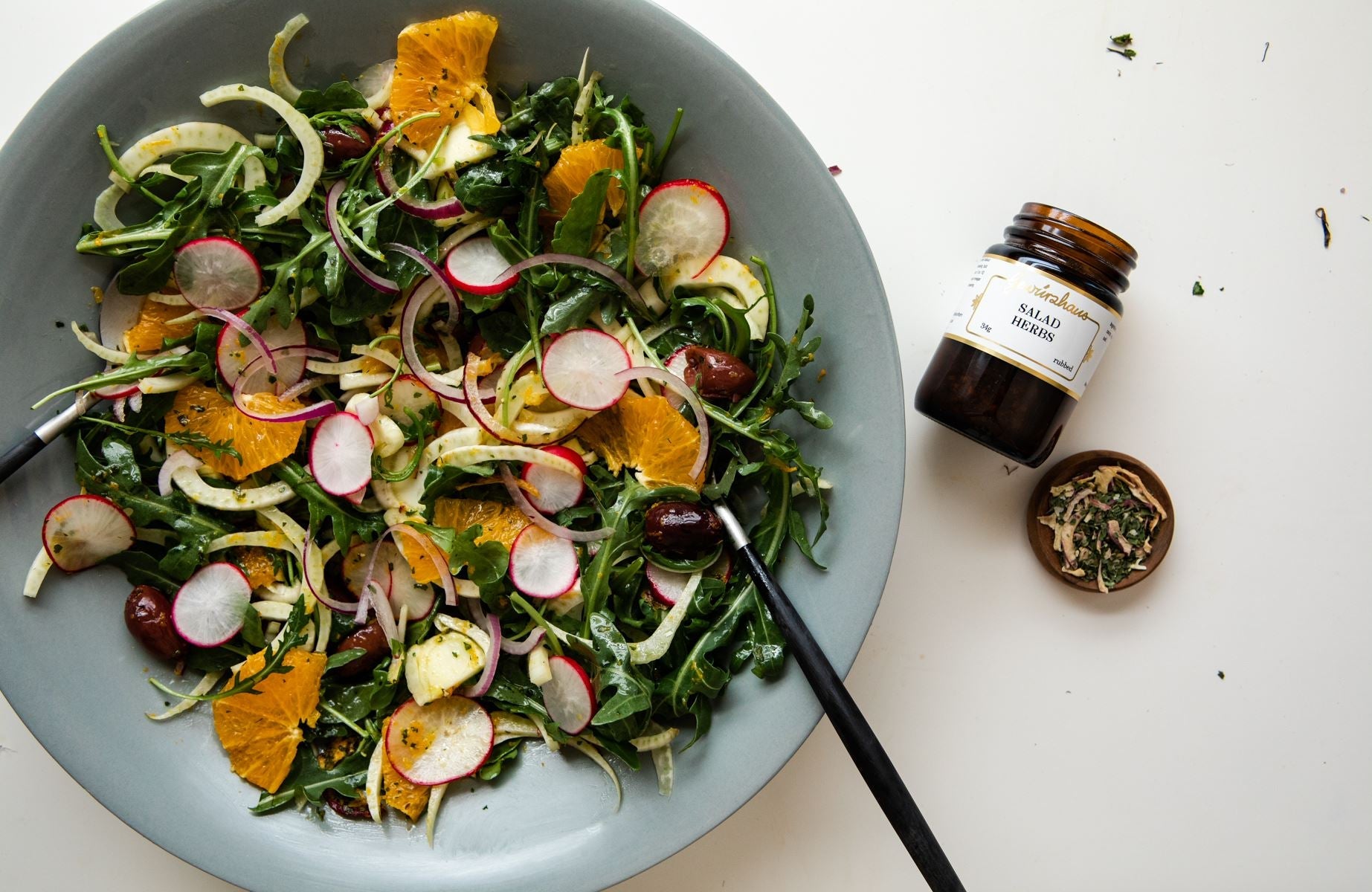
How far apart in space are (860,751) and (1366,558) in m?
1.64

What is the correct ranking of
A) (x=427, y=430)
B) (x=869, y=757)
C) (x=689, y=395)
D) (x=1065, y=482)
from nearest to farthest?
(x=869, y=757) → (x=689, y=395) → (x=427, y=430) → (x=1065, y=482)

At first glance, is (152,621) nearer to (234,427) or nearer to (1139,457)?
(234,427)

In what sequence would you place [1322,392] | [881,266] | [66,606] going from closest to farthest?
1. [66,606]
2. [881,266]
3. [1322,392]

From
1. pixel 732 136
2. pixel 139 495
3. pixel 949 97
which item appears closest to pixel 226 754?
pixel 139 495

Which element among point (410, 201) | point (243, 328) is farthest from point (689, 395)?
point (243, 328)

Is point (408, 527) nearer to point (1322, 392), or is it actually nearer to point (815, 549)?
point (815, 549)

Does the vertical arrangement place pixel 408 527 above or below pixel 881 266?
below

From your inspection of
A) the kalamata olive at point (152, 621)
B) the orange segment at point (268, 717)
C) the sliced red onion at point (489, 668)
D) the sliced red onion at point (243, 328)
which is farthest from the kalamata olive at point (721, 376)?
the kalamata olive at point (152, 621)

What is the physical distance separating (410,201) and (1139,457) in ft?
6.27

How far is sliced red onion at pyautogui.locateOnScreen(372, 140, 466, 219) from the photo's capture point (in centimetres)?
181

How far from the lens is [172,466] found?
184cm

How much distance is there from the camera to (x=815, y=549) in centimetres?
187

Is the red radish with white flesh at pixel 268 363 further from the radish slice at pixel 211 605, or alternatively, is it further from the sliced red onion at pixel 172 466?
the radish slice at pixel 211 605

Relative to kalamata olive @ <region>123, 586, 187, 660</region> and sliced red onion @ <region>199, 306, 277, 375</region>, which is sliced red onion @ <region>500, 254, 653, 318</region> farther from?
kalamata olive @ <region>123, 586, 187, 660</region>
